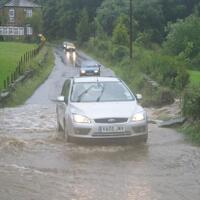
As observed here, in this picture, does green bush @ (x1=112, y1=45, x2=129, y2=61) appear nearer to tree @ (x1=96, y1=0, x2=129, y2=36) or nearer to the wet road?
tree @ (x1=96, y1=0, x2=129, y2=36)

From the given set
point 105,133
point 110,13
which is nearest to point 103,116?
point 105,133

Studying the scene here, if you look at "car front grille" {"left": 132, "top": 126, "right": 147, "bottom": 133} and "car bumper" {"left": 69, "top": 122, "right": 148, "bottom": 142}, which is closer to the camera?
"car bumper" {"left": 69, "top": 122, "right": 148, "bottom": 142}

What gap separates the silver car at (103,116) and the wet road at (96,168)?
0.87 ft

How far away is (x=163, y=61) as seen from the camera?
103 feet

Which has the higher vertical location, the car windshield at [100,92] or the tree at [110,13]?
the car windshield at [100,92]

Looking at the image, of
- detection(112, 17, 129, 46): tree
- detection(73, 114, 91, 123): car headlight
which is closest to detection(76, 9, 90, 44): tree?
detection(112, 17, 129, 46): tree

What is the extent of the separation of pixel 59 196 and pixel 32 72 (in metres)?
38.2

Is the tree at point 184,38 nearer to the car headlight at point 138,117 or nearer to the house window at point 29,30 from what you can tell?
the house window at point 29,30

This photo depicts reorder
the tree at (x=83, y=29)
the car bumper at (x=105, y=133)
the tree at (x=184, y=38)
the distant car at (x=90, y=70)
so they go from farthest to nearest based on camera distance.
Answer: the tree at (x=83, y=29) < the tree at (x=184, y=38) < the distant car at (x=90, y=70) < the car bumper at (x=105, y=133)

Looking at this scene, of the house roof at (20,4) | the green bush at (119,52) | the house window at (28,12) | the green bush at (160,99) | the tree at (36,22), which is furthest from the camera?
the house roof at (20,4)

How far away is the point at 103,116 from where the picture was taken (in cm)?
1215

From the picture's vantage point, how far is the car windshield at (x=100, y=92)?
44.3ft

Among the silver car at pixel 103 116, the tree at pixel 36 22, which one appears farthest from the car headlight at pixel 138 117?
the tree at pixel 36 22

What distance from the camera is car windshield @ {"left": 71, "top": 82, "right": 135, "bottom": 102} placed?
44.3 ft
